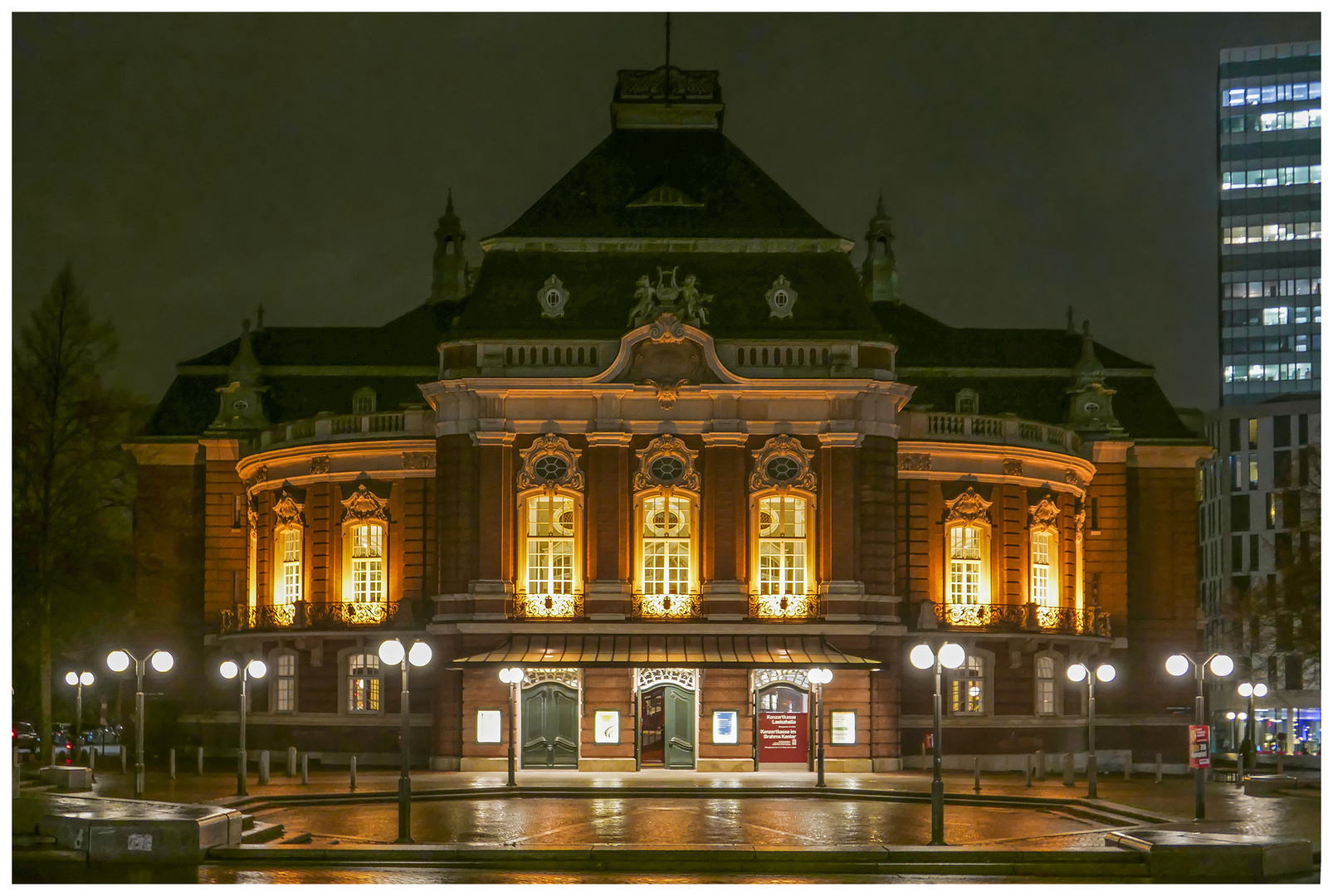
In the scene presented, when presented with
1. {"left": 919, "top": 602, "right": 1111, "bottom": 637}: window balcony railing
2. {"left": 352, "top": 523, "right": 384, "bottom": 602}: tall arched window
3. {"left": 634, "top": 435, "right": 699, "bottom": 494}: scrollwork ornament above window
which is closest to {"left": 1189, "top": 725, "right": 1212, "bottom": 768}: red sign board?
{"left": 634, "top": 435, "right": 699, "bottom": 494}: scrollwork ornament above window

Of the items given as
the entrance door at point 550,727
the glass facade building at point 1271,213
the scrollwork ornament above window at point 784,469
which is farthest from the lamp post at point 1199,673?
the glass facade building at point 1271,213

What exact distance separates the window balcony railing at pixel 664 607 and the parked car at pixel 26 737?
24751 millimetres

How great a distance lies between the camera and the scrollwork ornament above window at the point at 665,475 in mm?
55344

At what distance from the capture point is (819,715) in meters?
49.0

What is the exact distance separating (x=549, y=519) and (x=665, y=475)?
3.40 m

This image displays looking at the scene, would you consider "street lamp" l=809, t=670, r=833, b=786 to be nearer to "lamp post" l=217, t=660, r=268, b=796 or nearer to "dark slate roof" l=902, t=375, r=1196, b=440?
"lamp post" l=217, t=660, r=268, b=796

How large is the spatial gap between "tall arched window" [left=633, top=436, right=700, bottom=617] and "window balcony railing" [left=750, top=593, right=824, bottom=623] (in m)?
1.61

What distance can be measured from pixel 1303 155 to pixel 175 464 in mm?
100791

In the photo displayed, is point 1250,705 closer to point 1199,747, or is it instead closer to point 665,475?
point 665,475

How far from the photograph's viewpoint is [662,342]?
180 feet

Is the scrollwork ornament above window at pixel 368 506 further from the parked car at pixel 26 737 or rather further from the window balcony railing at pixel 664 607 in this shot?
the parked car at pixel 26 737

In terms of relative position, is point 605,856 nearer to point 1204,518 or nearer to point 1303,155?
point 1204,518

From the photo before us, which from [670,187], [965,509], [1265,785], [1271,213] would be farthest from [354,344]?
[1271,213]

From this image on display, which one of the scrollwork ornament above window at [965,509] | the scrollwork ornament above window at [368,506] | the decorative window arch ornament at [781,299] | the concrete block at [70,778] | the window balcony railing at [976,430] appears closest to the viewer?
the concrete block at [70,778]
